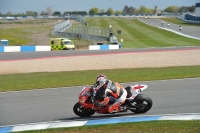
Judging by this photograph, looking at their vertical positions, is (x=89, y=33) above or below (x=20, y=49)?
above

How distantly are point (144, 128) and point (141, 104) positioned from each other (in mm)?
2044

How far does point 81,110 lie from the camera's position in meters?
11.2

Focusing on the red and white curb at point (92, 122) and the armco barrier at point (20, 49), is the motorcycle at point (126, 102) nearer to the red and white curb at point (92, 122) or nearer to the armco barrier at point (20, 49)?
the red and white curb at point (92, 122)

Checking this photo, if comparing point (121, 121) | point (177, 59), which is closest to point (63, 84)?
point (121, 121)

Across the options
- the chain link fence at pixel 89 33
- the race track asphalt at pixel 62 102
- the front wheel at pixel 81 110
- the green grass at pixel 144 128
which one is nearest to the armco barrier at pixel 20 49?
the chain link fence at pixel 89 33

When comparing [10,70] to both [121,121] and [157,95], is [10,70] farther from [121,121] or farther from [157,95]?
[121,121]

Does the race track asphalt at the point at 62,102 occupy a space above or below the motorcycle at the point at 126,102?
below

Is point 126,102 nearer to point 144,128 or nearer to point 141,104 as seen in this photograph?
point 141,104

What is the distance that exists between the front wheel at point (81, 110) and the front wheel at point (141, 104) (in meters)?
1.34

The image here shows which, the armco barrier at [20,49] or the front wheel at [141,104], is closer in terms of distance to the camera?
the front wheel at [141,104]

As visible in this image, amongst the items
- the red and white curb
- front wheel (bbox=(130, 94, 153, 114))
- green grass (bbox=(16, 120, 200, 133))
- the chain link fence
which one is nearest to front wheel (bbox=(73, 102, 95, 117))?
the red and white curb

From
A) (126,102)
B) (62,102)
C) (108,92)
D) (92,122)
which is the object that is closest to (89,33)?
(62,102)

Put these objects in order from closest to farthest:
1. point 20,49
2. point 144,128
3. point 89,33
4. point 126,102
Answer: point 144,128
point 126,102
point 20,49
point 89,33

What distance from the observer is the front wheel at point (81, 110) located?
11.2m
